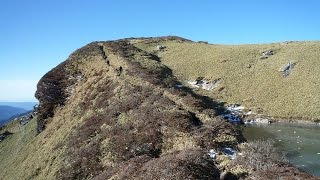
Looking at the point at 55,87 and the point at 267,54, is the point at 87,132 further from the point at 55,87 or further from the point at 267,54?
the point at 267,54

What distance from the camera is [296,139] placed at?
188ft

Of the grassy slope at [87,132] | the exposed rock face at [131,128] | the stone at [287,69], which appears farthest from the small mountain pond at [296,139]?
the stone at [287,69]

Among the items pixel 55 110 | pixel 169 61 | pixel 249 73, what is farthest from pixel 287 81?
pixel 55 110

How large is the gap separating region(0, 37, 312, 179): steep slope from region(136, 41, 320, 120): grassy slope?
34.2 ft

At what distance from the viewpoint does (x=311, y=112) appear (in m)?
73.6

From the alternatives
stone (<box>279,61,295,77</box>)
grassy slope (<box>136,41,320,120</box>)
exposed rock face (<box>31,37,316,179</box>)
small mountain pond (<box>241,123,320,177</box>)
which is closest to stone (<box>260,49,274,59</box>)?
grassy slope (<box>136,41,320,120</box>)

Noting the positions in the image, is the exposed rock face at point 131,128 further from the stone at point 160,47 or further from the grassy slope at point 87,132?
the stone at point 160,47

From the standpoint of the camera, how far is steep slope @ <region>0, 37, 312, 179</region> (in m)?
30.5

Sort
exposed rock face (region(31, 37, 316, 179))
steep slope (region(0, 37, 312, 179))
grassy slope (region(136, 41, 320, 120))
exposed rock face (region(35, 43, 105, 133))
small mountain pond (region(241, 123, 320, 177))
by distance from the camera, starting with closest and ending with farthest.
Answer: exposed rock face (region(31, 37, 316, 179)) → steep slope (region(0, 37, 312, 179)) → small mountain pond (region(241, 123, 320, 177)) → exposed rock face (region(35, 43, 105, 133)) → grassy slope (region(136, 41, 320, 120))

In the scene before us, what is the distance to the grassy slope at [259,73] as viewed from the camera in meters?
80.1

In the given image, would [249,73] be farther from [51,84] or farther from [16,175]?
[16,175]

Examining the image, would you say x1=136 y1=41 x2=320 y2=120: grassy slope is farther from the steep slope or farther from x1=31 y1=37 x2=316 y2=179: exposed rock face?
x1=31 y1=37 x2=316 y2=179: exposed rock face

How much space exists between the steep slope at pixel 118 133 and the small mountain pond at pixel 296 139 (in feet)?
33.5

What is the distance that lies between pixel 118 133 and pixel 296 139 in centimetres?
2914
